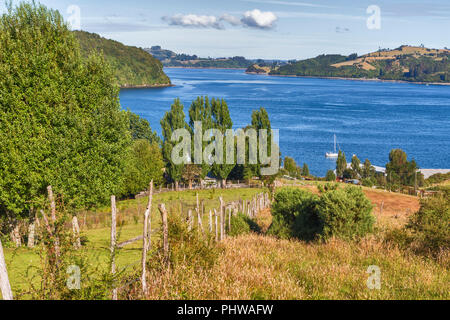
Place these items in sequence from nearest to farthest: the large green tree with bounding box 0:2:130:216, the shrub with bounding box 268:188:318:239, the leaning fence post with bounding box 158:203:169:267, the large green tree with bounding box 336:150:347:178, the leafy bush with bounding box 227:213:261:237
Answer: the leaning fence post with bounding box 158:203:169:267, the shrub with bounding box 268:188:318:239, the large green tree with bounding box 0:2:130:216, the leafy bush with bounding box 227:213:261:237, the large green tree with bounding box 336:150:347:178

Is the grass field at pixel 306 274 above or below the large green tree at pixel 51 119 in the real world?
below

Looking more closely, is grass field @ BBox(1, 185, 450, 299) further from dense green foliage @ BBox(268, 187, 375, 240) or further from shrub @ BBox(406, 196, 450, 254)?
shrub @ BBox(406, 196, 450, 254)

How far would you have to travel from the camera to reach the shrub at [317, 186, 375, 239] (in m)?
14.1

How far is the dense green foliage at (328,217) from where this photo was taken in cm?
1417

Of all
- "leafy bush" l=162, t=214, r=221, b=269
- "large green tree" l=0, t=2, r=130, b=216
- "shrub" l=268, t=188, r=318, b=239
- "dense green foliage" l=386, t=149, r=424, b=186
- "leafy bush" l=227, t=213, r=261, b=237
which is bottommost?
"dense green foliage" l=386, t=149, r=424, b=186

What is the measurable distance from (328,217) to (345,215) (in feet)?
2.06

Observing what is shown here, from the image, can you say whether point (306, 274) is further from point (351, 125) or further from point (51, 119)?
point (351, 125)

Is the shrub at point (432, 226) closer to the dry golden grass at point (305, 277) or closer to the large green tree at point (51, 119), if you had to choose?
the dry golden grass at point (305, 277)

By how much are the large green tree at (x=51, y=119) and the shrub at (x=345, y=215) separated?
11.1 meters

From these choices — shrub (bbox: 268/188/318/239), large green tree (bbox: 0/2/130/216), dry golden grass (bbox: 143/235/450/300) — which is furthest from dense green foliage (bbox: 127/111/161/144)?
dry golden grass (bbox: 143/235/450/300)

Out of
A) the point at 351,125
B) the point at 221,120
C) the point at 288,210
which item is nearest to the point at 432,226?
the point at 288,210

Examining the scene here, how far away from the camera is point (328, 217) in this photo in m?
14.3

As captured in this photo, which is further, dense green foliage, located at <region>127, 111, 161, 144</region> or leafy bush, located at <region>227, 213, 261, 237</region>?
dense green foliage, located at <region>127, 111, 161, 144</region>

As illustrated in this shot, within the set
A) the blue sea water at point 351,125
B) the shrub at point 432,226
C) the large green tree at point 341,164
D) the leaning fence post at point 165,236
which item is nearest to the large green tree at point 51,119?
the leaning fence post at point 165,236
